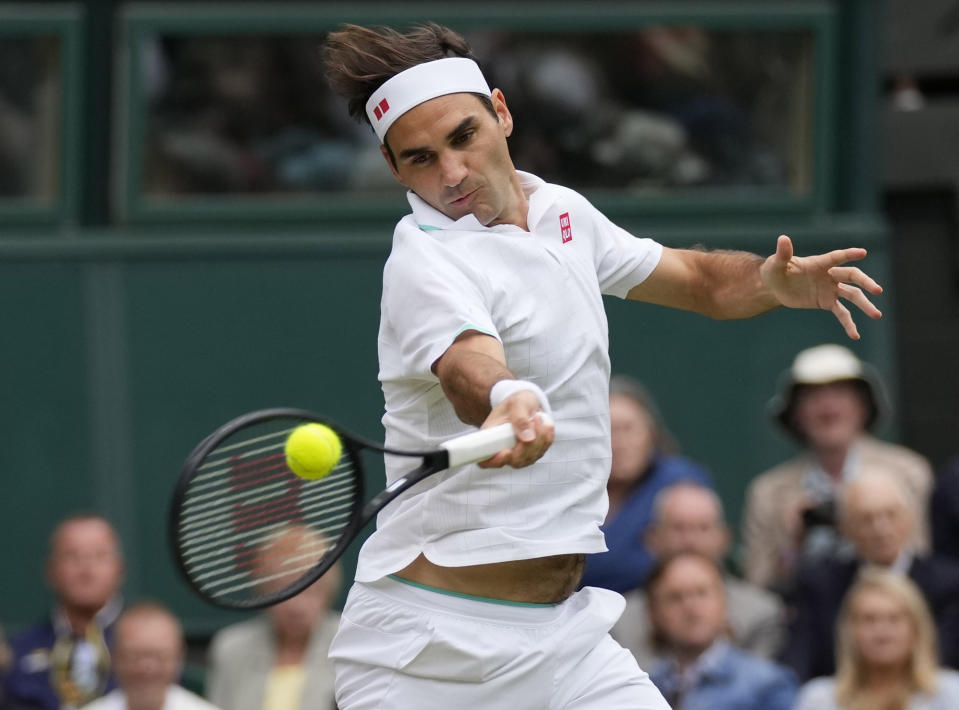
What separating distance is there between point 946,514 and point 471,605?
2910mm

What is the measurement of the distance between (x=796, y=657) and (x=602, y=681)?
2.32 metres

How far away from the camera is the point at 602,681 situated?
3.44m

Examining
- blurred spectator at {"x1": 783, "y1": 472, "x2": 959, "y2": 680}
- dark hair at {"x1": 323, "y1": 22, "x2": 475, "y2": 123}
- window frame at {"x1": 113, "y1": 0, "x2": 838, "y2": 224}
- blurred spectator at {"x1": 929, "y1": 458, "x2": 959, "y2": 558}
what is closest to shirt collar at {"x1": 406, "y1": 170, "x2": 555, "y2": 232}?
dark hair at {"x1": 323, "y1": 22, "x2": 475, "y2": 123}

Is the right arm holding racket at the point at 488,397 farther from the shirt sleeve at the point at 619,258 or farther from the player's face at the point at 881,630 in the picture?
the player's face at the point at 881,630

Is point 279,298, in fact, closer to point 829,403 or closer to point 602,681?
point 829,403

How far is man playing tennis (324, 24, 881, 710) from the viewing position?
3.36 meters

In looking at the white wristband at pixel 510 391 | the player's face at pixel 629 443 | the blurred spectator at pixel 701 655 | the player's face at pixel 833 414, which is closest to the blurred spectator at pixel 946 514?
the player's face at pixel 833 414

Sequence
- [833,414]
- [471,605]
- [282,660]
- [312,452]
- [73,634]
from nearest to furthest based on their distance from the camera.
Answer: [312,452], [471,605], [282,660], [73,634], [833,414]

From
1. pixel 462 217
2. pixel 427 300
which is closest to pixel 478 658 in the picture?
pixel 427 300

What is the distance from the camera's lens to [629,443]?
599 centimetres

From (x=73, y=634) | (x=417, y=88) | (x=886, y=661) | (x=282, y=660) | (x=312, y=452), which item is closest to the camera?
(x=312, y=452)

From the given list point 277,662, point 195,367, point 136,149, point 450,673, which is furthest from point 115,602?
point 450,673

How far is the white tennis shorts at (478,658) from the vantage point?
3371mm

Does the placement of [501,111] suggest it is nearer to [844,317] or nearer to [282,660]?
[844,317]
